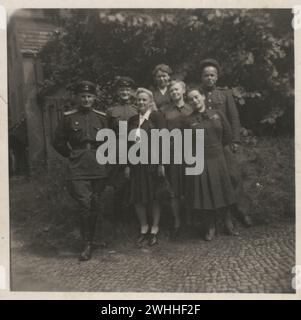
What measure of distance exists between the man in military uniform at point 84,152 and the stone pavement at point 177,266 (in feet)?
0.88

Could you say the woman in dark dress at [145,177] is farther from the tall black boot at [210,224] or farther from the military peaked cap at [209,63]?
the military peaked cap at [209,63]

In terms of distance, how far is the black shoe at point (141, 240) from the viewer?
17.7ft

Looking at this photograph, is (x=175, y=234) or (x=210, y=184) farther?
(x=175, y=234)

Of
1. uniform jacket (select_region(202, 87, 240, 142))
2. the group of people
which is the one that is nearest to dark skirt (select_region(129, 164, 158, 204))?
the group of people

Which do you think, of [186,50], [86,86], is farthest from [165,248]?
[186,50]

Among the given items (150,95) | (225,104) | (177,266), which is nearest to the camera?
(177,266)

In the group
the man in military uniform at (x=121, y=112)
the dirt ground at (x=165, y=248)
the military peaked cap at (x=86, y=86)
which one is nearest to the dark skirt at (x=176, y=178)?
the dirt ground at (x=165, y=248)

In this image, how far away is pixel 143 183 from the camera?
5367 millimetres

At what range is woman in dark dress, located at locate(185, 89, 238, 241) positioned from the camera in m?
5.30

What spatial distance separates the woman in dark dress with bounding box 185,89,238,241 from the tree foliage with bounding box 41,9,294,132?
280mm

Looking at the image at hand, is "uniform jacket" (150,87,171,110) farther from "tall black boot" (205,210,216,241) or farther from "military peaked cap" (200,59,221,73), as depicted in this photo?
"tall black boot" (205,210,216,241)

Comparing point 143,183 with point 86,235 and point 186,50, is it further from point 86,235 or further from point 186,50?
point 186,50

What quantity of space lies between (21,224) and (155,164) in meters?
1.69

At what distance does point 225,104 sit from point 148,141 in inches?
38.1
